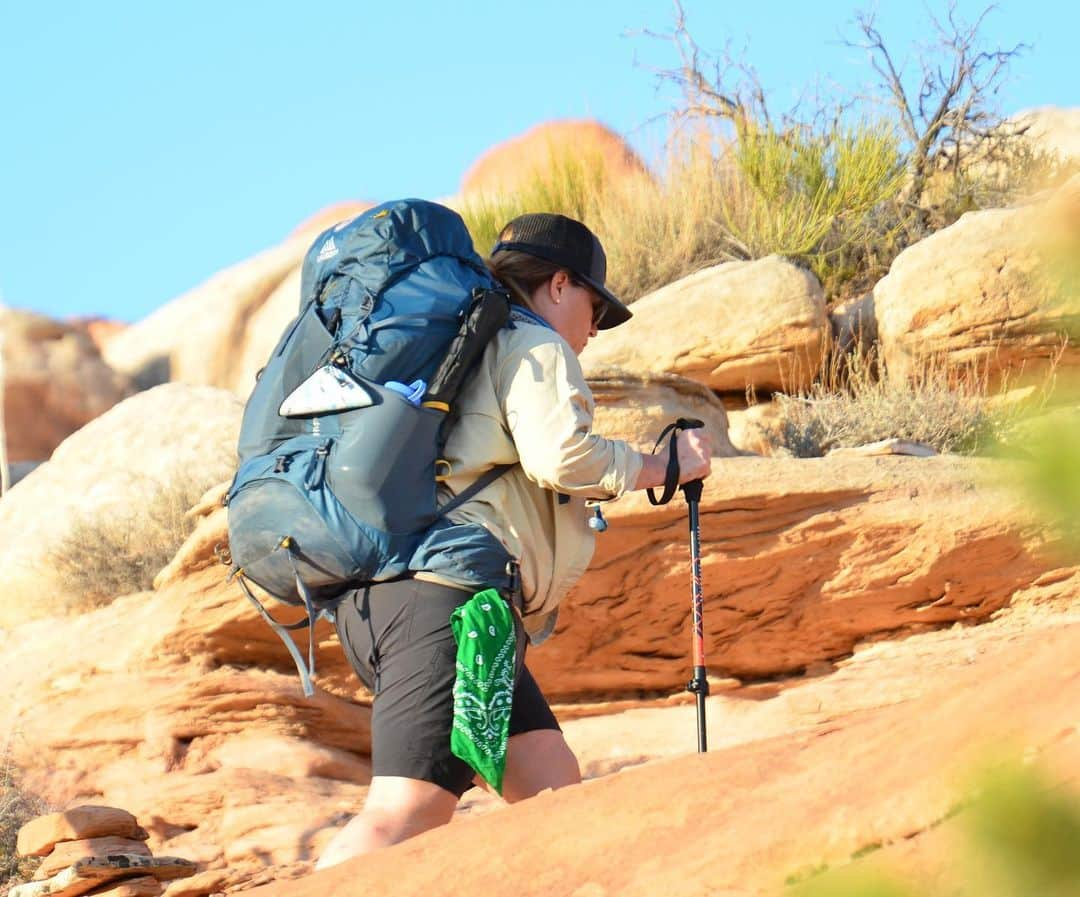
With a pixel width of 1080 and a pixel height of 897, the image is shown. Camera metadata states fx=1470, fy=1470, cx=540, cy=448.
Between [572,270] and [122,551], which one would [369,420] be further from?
[122,551]

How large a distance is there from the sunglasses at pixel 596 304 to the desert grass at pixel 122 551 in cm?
539

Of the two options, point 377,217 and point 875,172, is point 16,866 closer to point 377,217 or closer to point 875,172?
point 377,217

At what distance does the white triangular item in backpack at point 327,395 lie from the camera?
3.34 m

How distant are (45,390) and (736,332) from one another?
14.6 meters

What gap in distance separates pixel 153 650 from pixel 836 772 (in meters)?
A: 5.68

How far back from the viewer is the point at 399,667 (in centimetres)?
331

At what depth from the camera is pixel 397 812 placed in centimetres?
314

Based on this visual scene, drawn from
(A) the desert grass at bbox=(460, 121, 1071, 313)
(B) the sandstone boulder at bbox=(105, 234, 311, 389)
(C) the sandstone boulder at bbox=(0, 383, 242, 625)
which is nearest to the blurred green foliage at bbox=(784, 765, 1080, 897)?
(C) the sandstone boulder at bbox=(0, 383, 242, 625)

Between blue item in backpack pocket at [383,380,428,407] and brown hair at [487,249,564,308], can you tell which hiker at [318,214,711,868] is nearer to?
brown hair at [487,249,564,308]

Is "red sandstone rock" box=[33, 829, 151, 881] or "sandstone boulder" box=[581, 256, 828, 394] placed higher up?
"sandstone boulder" box=[581, 256, 828, 394]

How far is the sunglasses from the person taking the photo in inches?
155

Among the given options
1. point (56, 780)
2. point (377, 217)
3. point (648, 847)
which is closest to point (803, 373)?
point (56, 780)

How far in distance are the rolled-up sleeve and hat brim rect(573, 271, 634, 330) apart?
0.42 meters

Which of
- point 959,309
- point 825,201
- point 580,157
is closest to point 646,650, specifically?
point 959,309
